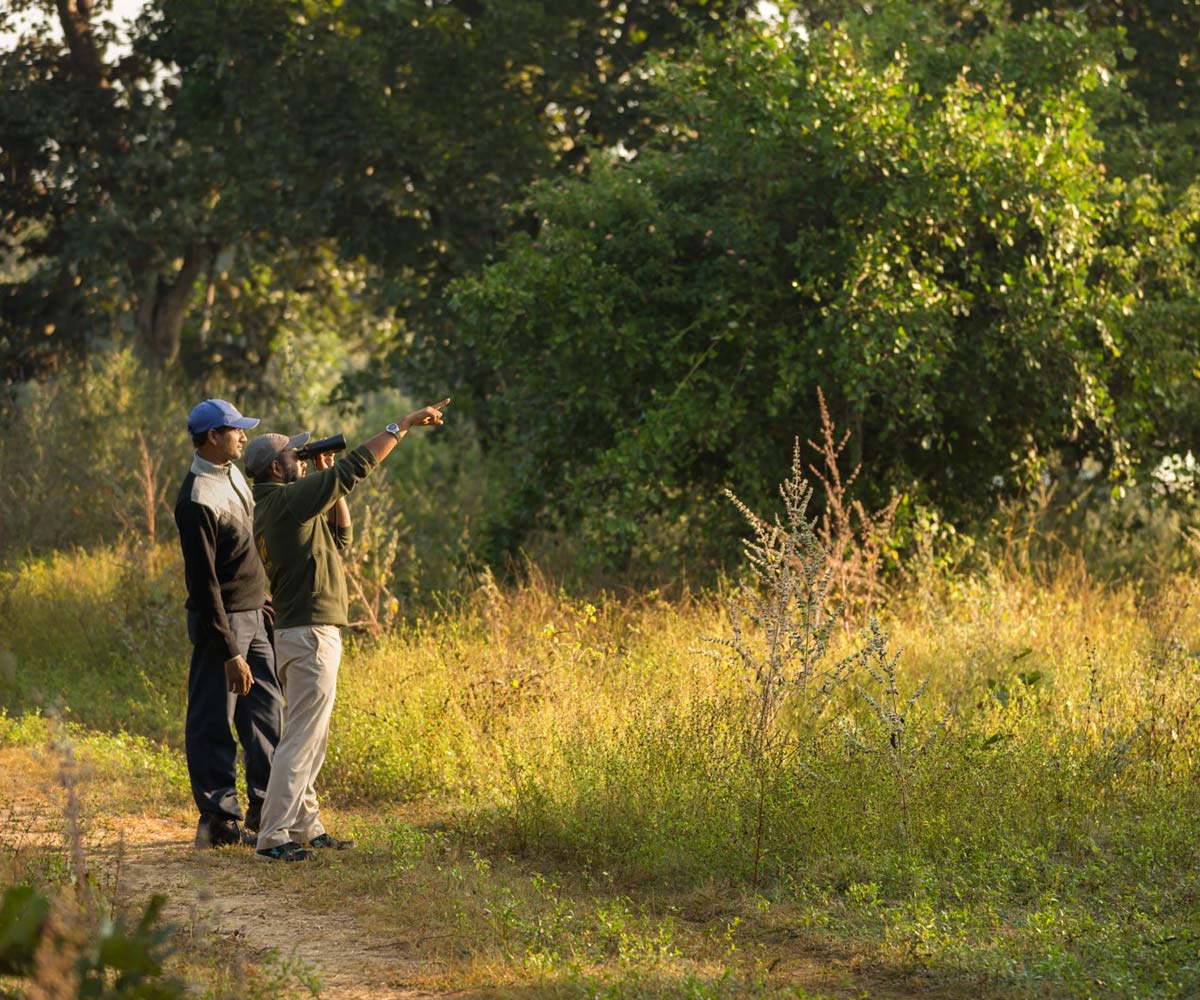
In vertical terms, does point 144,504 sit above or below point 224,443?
below

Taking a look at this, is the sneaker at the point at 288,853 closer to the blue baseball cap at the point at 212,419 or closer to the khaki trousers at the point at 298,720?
the khaki trousers at the point at 298,720

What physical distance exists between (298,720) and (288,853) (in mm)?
613

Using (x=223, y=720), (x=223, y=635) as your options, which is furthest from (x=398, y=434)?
(x=223, y=720)

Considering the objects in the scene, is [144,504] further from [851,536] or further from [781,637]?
[781,637]

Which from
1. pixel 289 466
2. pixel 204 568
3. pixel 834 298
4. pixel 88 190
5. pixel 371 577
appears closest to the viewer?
pixel 204 568

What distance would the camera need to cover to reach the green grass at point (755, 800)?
17.1 ft

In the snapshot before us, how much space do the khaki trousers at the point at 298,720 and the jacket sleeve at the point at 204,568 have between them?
0.29 meters

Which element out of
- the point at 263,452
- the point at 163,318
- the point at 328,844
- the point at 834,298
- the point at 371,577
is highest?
the point at 163,318

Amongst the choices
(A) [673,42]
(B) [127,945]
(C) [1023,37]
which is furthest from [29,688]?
(A) [673,42]

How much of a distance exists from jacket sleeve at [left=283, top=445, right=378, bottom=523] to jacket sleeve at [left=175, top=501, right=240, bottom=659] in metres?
0.51

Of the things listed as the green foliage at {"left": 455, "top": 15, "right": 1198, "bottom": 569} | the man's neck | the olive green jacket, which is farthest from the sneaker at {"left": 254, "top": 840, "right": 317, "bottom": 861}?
the green foliage at {"left": 455, "top": 15, "right": 1198, "bottom": 569}

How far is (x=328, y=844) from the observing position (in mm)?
6941

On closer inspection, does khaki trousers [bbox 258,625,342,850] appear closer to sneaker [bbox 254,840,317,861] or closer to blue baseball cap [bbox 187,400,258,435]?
sneaker [bbox 254,840,317,861]

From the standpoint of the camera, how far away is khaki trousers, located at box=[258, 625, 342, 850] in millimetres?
6684
